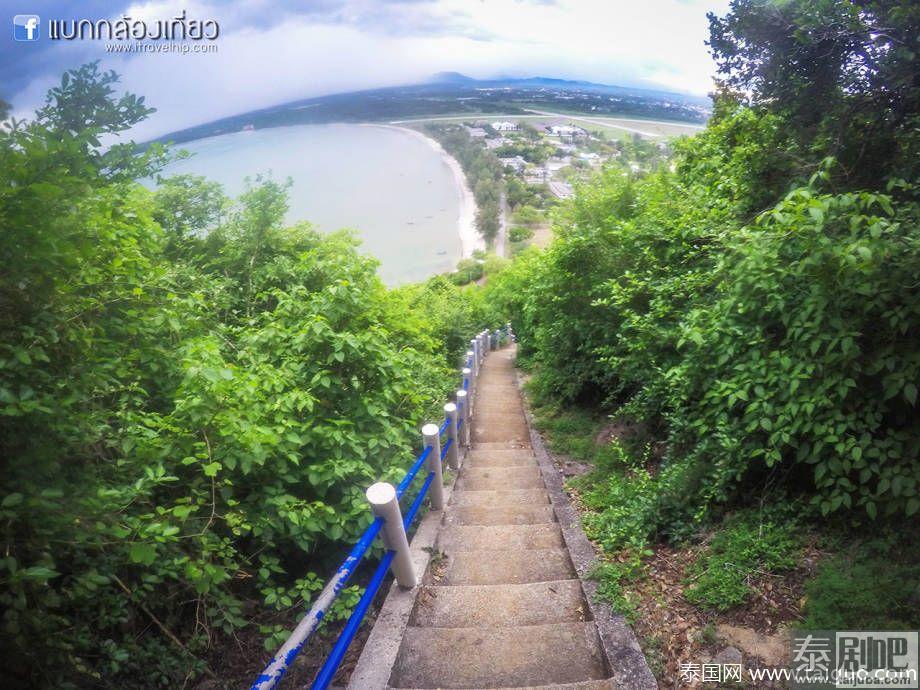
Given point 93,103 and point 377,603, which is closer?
point 93,103

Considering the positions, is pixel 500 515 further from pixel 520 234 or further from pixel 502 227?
pixel 502 227

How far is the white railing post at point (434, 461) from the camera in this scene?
3.69m

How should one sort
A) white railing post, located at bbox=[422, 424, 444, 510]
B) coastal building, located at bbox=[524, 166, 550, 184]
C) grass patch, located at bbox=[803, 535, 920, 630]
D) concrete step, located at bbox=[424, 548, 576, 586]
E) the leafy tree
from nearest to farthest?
grass patch, located at bbox=[803, 535, 920, 630], the leafy tree, concrete step, located at bbox=[424, 548, 576, 586], white railing post, located at bbox=[422, 424, 444, 510], coastal building, located at bbox=[524, 166, 550, 184]

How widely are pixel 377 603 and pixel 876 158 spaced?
477 cm

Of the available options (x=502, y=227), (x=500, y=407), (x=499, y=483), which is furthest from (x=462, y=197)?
(x=499, y=483)

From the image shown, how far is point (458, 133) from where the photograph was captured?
16.6 m

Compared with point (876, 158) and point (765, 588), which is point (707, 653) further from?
point (876, 158)

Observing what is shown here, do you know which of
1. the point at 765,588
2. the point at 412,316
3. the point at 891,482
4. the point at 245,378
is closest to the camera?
the point at 891,482

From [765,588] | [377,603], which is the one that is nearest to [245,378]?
[377,603]

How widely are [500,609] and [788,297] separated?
2.62m

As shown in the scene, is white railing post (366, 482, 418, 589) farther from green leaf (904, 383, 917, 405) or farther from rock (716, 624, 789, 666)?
green leaf (904, 383, 917, 405)

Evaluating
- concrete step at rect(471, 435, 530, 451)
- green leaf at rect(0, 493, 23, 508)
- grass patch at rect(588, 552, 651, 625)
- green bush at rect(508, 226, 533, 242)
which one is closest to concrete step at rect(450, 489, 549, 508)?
grass patch at rect(588, 552, 651, 625)

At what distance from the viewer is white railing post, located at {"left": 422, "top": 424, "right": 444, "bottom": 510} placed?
12.1ft

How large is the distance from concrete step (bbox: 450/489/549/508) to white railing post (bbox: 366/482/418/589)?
5.01 ft
